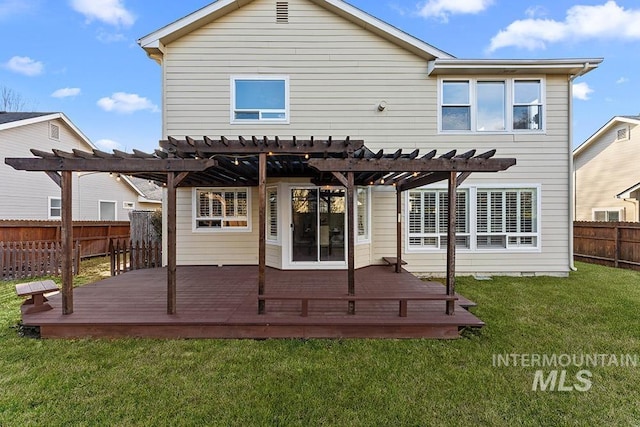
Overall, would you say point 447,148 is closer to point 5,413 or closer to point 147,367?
point 147,367

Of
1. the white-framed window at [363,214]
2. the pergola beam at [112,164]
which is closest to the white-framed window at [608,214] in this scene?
the white-framed window at [363,214]

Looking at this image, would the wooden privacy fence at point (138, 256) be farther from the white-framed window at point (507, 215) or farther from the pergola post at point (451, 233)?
the white-framed window at point (507, 215)

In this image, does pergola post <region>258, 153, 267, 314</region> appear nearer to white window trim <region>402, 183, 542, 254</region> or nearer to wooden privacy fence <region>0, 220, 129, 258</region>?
white window trim <region>402, 183, 542, 254</region>

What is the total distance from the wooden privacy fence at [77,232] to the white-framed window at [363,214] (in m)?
8.66

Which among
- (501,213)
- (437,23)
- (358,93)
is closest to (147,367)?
(358,93)

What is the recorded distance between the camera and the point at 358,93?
8.28m

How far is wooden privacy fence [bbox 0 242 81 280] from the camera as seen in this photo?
26.7ft

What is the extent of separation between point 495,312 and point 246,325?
438 cm

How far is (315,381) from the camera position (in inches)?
131

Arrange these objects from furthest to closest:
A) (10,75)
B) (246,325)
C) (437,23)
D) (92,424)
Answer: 1. (10,75)
2. (437,23)
3. (246,325)
4. (92,424)

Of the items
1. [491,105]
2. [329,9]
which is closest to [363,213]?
[491,105]

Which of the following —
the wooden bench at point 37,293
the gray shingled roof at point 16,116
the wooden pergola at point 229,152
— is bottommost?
the wooden bench at point 37,293

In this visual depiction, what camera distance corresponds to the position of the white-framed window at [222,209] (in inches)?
332

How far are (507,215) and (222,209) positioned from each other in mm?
7900
